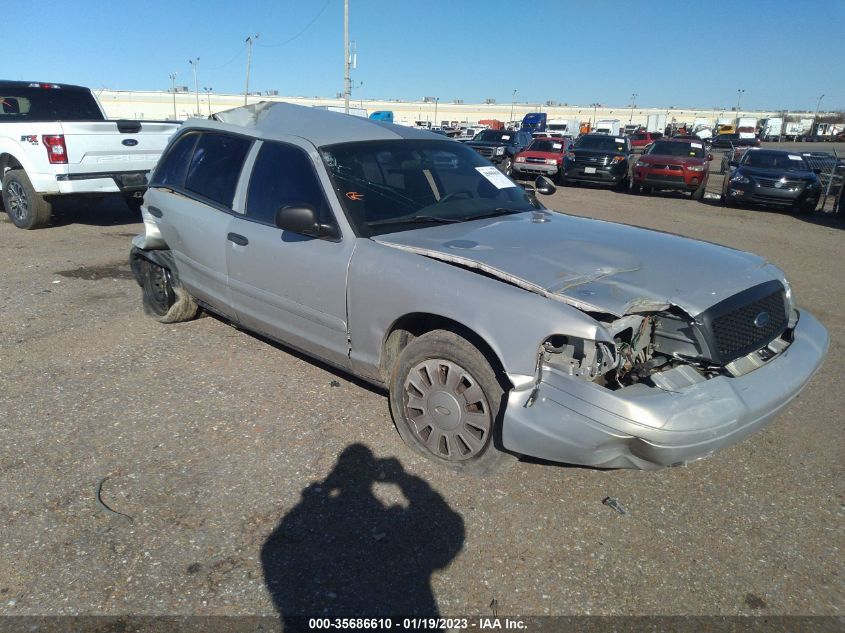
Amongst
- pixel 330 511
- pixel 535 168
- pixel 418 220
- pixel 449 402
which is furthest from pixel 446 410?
pixel 535 168

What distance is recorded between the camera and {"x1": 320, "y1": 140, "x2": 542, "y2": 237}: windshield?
361 centimetres

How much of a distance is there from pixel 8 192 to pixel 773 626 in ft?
34.5

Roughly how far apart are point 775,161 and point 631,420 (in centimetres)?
1605

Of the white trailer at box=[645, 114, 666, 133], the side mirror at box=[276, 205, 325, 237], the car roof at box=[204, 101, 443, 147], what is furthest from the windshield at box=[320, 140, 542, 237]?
the white trailer at box=[645, 114, 666, 133]

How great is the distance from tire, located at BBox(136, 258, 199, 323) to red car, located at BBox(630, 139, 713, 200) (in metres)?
15.4

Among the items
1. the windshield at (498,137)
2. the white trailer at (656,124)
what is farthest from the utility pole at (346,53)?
the white trailer at (656,124)

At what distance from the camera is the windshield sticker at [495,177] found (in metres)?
4.39

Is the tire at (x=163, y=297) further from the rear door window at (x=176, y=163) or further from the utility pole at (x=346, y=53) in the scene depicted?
the utility pole at (x=346, y=53)

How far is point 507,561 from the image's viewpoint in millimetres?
2572

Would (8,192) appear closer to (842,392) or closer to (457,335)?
(457,335)

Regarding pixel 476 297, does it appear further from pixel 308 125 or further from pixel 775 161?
pixel 775 161

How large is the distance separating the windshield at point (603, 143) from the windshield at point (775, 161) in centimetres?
429

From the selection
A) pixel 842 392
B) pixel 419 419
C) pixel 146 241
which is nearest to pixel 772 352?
pixel 842 392

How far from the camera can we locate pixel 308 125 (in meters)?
4.07
